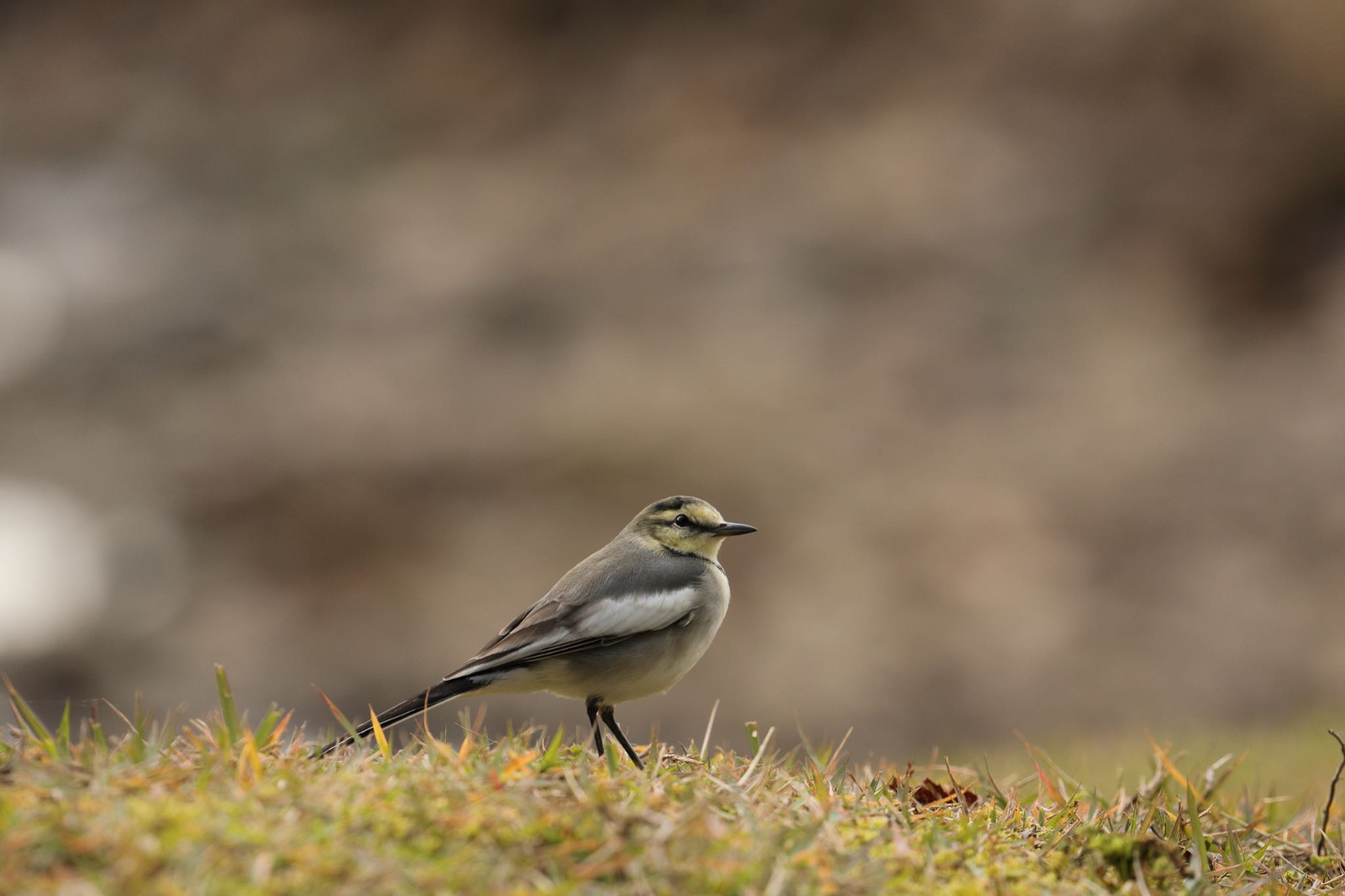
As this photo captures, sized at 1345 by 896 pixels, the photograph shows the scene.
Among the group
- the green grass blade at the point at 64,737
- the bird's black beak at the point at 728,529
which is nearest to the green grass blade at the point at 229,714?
the green grass blade at the point at 64,737

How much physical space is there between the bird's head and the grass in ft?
5.09

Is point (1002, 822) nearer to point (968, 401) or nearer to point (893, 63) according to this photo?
point (968, 401)

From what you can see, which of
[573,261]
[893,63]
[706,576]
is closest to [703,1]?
[893,63]

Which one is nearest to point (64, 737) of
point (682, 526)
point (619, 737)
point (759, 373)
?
point (619, 737)

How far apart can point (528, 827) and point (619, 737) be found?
173cm

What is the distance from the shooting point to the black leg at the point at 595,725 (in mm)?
4363

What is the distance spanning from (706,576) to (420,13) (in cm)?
1992

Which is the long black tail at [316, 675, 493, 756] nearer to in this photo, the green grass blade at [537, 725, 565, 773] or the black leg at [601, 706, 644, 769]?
the black leg at [601, 706, 644, 769]

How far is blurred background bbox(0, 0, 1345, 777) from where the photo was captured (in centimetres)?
1455

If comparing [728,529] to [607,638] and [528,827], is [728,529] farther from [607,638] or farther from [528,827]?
[528,827]

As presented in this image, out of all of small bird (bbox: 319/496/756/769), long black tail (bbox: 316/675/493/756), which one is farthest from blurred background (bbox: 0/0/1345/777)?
long black tail (bbox: 316/675/493/756)

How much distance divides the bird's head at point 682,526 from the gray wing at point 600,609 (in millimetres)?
277

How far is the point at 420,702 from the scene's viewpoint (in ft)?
14.5

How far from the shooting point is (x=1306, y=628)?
13672 millimetres
